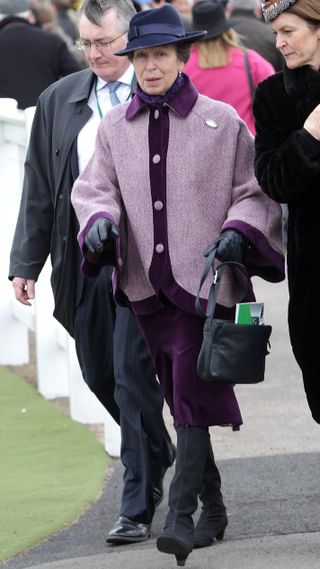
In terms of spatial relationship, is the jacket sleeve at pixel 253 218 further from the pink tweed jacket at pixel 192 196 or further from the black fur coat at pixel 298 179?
the black fur coat at pixel 298 179

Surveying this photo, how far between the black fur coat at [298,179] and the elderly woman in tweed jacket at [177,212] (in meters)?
0.29

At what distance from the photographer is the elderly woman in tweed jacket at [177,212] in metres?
5.31

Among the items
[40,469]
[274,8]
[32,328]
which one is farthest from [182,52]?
[32,328]

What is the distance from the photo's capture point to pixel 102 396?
6359mm

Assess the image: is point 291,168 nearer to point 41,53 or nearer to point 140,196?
point 140,196

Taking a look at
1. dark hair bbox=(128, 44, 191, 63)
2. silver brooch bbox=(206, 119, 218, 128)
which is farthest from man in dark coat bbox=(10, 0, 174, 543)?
silver brooch bbox=(206, 119, 218, 128)

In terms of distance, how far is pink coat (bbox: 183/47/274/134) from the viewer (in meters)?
9.96

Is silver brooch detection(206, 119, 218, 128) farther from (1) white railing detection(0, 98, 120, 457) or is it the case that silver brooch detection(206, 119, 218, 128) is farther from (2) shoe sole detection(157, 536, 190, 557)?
(1) white railing detection(0, 98, 120, 457)

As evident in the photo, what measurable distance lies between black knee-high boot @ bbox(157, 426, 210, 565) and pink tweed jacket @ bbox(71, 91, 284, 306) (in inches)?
19.0

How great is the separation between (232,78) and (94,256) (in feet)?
15.6

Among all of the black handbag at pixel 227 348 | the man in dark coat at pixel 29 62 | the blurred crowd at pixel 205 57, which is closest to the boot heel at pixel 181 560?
the black handbag at pixel 227 348

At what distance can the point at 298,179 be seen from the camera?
4.81 metres

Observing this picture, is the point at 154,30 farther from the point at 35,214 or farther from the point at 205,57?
the point at 205,57

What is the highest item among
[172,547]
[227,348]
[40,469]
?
[227,348]
